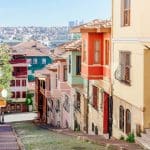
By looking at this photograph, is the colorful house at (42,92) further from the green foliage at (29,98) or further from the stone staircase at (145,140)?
the stone staircase at (145,140)

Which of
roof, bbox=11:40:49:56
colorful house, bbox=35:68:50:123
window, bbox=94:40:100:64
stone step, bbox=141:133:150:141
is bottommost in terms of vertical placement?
colorful house, bbox=35:68:50:123

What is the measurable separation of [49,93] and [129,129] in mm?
35829

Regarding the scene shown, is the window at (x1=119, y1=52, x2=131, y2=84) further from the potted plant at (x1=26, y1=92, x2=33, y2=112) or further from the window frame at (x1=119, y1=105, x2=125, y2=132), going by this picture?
the potted plant at (x1=26, y1=92, x2=33, y2=112)

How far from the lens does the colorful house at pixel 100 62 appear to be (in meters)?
30.2

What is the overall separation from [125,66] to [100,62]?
18.3 ft

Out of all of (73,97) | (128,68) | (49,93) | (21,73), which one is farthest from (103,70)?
(21,73)

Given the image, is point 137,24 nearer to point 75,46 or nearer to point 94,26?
point 94,26

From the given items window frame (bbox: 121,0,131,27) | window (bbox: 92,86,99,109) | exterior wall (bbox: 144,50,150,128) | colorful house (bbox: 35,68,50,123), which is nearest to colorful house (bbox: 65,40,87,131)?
window (bbox: 92,86,99,109)

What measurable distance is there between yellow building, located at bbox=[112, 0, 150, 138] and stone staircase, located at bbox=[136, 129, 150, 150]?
415 millimetres

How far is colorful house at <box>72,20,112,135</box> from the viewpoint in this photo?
30.2 meters

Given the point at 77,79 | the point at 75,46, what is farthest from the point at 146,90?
the point at 77,79

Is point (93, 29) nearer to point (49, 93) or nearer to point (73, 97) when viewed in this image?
point (73, 97)

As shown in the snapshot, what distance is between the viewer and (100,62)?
3150 centimetres

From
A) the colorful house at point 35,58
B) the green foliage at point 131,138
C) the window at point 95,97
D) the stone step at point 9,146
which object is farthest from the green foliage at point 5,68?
the green foliage at point 131,138
